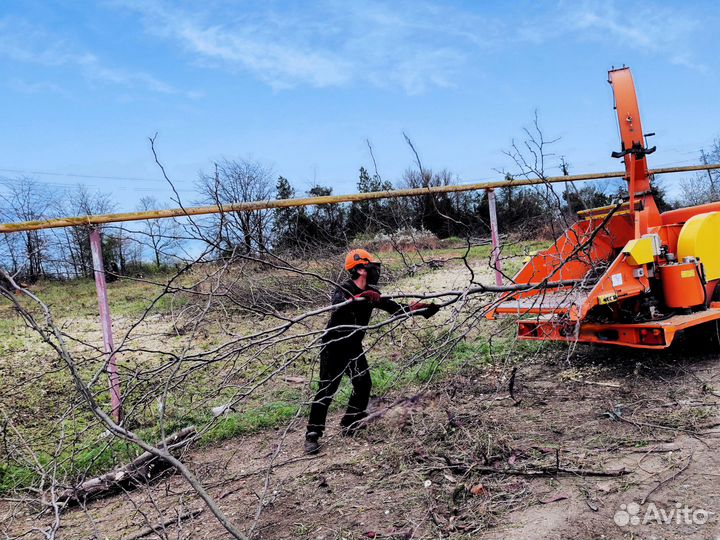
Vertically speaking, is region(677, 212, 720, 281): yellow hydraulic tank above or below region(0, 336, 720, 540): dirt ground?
above

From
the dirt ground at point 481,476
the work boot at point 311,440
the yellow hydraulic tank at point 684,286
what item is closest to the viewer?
the dirt ground at point 481,476

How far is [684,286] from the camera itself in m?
5.02

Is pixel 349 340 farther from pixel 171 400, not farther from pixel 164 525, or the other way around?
pixel 171 400

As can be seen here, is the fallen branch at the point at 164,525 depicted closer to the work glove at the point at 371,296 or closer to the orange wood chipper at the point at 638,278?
the work glove at the point at 371,296

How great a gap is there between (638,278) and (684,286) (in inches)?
18.7

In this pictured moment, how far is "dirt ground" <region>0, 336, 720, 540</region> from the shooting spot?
2850 millimetres

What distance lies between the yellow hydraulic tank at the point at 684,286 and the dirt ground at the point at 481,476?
2.20ft

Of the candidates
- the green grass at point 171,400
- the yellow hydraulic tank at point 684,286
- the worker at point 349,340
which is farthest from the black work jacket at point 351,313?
the yellow hydraulic tank at point 684,286

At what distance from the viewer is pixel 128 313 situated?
10.6 metres

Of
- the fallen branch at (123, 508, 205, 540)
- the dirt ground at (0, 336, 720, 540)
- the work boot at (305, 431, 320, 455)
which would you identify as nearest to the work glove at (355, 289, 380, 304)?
the dirt ground at (0, 336, 720, 540)

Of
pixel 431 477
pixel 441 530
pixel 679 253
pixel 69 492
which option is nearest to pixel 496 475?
pixel 431 477

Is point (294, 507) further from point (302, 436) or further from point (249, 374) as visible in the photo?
point (249, 374)

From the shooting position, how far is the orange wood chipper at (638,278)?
480 centimetres

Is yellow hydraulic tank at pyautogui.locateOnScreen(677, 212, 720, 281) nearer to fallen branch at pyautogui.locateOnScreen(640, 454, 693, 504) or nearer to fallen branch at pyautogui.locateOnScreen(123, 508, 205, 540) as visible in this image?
fallen branch at pyautogui.locateOnScreen(640, 454, 693, 504)
